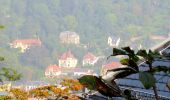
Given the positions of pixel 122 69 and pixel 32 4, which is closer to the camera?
pixel 122 69

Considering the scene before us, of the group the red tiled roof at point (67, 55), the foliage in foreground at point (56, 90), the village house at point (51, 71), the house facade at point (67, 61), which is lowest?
the foliage in foreground at point (56, 90)

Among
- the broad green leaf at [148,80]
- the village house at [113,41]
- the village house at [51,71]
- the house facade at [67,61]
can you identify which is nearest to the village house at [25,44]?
the house facade at [67,61]

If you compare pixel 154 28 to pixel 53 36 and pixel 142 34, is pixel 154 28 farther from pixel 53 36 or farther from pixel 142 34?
pixel 53 36

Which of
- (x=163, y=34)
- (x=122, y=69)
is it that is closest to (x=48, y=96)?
(x=122, y=69)

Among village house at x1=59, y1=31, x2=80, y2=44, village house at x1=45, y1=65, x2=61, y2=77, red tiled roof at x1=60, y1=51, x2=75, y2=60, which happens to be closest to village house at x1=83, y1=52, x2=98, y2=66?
red tiled roof at x1=60, y1=51, x2=75, y2=60

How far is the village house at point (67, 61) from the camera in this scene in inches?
3430

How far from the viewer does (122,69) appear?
1.37m

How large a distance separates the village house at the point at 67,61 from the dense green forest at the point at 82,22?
4.83 ft

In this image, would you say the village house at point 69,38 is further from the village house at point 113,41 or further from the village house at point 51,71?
the village house at point 51,71

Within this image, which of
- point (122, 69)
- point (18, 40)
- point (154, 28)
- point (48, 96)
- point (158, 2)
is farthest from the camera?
point (158, 2)

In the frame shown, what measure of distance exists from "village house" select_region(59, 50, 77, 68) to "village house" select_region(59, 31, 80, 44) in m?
7.40

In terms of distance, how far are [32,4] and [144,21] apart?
27018mm

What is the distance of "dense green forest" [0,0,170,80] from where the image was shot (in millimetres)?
94887

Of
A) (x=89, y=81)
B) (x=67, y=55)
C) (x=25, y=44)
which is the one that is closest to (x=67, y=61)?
(x=67, y=55)
